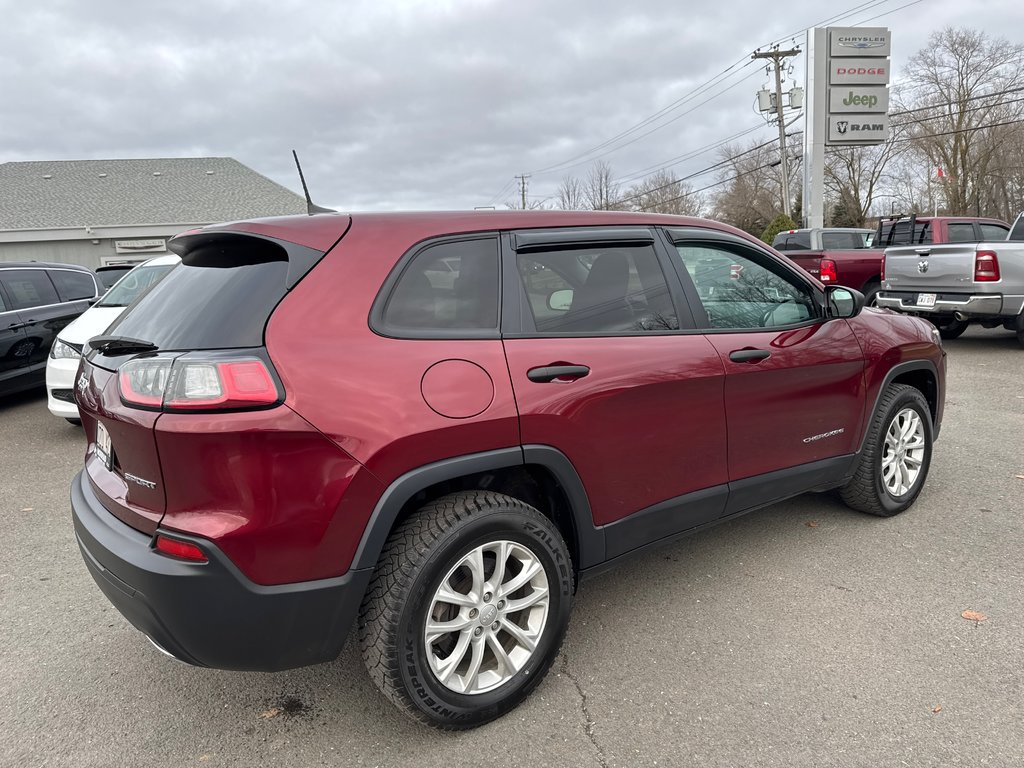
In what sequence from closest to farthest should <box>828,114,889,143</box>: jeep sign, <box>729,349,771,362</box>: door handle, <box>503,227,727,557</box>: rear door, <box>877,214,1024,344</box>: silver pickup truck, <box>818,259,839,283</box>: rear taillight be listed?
<box>503,227,727,557</box>: rear door, <box>729,349,771,362</box>: door handle, <box>877,214,1024,344</box>: silver pickup truck, <box>818,259,839,283</box>: rear taillight, <box>828,114,889,143</box>: jeep sign

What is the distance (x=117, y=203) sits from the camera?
25.5m

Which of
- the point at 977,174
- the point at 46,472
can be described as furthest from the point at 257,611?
the point at 977,174

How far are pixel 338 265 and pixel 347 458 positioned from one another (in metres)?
0.62

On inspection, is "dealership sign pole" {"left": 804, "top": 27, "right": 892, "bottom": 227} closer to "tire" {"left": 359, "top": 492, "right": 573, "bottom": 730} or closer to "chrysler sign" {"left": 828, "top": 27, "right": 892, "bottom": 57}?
"chrysler sign" {"left": 828, "top": 27, "right": 892, "bottom": 57}


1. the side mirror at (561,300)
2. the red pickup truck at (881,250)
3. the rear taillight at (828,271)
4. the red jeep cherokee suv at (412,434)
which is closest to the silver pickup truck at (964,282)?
the rear taillight at (828,271)

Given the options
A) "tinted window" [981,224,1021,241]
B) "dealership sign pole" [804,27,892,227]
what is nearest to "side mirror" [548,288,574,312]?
"tinted window" [981,224,1021,241]

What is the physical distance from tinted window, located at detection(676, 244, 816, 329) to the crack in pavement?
61.7 inches

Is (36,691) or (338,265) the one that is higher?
(338,265)

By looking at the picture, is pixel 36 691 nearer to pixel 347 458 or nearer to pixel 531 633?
pixel 347 458

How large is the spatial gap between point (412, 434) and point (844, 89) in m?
19.1

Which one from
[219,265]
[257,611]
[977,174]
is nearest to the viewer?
[257,611]

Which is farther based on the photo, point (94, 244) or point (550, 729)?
point (94, 244)

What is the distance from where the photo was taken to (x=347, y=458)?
196 cm

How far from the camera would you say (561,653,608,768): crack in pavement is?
85.7 inches
